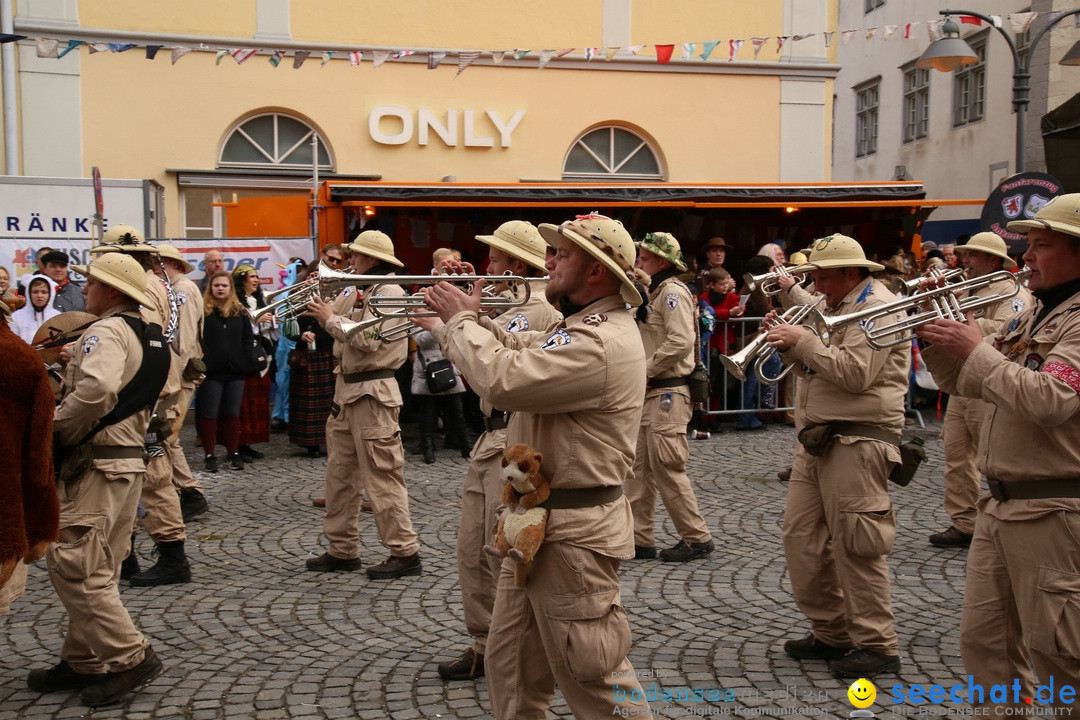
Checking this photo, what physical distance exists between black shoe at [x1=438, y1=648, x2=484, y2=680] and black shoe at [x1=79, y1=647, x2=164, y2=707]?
1325 millimetres

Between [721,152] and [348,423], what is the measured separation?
12.5 m

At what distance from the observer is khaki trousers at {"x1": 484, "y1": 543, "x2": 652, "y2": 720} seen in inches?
132

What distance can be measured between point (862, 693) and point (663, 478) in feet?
8.17

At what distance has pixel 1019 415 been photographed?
11.2 ft

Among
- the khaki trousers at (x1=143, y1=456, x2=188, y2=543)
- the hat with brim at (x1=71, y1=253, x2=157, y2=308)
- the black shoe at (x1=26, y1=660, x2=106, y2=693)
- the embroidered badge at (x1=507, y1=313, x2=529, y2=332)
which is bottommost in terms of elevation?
the black shoe at (x1=26, y1=660, x2=106, y2=693)

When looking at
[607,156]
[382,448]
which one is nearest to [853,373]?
[382,448]

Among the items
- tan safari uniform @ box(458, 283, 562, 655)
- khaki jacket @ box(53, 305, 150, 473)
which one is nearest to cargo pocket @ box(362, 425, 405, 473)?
tan safari uniform @ box(458, 283, 562, 655)

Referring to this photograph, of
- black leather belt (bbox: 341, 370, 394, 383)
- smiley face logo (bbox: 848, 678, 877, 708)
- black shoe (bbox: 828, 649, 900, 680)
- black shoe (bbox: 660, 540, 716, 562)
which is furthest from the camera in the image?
black shoe (bbox: 660, 540, 716, 562)

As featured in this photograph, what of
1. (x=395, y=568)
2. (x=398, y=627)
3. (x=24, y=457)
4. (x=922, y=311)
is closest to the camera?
(x=24, y=457)

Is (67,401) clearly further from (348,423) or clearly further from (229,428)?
(229,428)

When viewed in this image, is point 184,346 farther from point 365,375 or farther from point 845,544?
point 845,544

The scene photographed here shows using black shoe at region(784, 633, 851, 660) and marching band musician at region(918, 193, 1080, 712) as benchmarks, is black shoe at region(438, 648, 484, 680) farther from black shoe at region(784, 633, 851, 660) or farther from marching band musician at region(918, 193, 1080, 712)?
marching band musician at region(918, 193, 1080, 712)

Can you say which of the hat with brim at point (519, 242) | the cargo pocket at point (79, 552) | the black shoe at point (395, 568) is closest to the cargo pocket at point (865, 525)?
the hat with brim at point (519, 242)

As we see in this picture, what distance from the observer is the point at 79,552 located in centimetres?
448
